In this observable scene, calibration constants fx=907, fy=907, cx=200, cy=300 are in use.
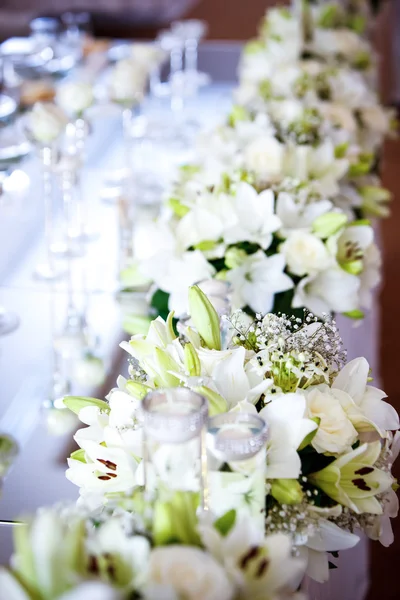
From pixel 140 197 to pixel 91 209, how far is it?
0.53 feet

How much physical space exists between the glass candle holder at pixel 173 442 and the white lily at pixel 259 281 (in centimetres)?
71

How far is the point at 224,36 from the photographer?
726 centimetres

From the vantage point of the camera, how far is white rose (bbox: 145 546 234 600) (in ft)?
2.11

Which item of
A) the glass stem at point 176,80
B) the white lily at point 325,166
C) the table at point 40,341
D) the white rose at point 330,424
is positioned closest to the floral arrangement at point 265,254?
the table at point 40,341

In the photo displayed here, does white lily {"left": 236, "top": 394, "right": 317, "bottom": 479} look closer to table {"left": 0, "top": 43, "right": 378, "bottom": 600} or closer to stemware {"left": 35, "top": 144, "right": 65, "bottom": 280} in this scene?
table {"left": 0, "top": 43, "right": 378, "bottom": 600}

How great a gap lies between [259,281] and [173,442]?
0.80 meters

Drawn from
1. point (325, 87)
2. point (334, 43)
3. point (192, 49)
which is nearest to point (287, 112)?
point (325, 87)

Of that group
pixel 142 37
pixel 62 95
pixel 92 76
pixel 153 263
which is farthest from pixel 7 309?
pixel 142 37

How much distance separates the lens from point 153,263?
1571 mm

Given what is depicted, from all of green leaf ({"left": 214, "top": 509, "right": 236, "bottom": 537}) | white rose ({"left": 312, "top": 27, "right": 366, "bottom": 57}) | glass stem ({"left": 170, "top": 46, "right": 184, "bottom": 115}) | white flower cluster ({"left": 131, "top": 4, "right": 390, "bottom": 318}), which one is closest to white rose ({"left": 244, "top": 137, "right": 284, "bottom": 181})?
white flower cluster ({"left": 131, "top": 4, "right": 390, "bottom": 318})

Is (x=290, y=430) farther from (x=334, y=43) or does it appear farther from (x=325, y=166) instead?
(x=334, y=43)

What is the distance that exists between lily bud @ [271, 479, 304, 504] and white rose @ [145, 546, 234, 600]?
242mm

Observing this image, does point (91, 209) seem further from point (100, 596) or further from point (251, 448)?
point (100, 596)

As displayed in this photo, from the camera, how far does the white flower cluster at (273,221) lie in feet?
5.05
